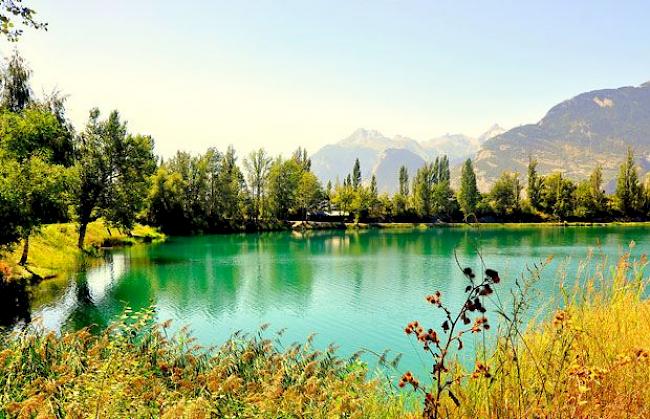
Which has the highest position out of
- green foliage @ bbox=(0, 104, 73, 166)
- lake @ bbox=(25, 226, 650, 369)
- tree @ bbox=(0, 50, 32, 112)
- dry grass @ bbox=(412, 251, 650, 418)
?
tree @ bbox=(0, 50, 32, 112)

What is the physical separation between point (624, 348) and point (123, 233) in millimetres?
60021

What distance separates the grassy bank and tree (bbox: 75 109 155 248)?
2.26 metres

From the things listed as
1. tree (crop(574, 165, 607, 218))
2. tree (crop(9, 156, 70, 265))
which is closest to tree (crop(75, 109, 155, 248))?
tree (crop(9, 156, 70, 265))

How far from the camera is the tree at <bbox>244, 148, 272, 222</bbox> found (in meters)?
92.1

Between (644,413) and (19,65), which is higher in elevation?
(19,65)

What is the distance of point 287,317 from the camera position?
72.1 ft

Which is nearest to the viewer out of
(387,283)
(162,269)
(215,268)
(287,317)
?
(287,317)

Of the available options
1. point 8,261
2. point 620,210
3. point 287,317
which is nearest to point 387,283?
point 287,317

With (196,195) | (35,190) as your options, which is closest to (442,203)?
(196,195)

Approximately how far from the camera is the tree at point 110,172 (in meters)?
46.8

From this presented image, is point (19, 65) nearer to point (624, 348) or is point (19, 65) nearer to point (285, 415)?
point (285, 415)

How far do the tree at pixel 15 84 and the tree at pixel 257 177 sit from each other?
59.7 meters

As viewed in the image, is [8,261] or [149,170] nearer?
[8,261]

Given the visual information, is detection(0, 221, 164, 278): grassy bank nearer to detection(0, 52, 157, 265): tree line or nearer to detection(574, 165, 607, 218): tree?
detection(0, 52, 157, 265): tree line
